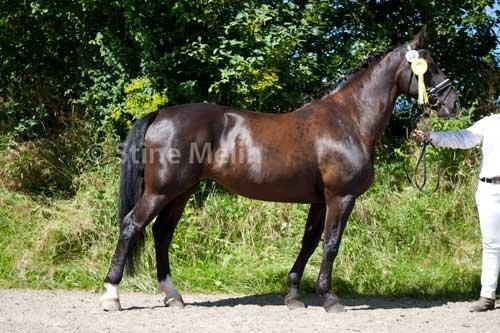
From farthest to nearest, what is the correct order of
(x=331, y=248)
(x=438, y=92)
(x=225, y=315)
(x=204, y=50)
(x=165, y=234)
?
(x=204, y=50), (x=165, y=234), (x=438, y=92), (x=331, y=248), (x=225, y=315)

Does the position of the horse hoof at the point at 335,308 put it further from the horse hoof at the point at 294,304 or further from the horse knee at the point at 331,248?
the horse knee at the point at 331,248

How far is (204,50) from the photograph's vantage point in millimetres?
8367

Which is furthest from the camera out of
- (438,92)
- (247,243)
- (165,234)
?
(247,243)

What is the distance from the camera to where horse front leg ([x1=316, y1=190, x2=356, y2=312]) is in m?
5.54

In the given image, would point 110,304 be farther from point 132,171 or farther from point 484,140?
point 484,140

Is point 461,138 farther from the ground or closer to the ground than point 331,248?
farther from the ground

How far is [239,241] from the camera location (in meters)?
7.55

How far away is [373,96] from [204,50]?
3.18 m

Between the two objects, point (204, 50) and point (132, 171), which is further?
point (204, 50)

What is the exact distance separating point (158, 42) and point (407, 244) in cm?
429

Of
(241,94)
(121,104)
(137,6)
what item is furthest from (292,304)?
(137,6)

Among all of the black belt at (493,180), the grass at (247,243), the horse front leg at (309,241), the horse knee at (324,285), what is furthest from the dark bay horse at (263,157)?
the grass at (247,243)

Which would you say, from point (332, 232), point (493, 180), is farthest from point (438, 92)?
point (332, 232)

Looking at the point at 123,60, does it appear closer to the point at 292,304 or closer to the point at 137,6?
the point at 137,6
